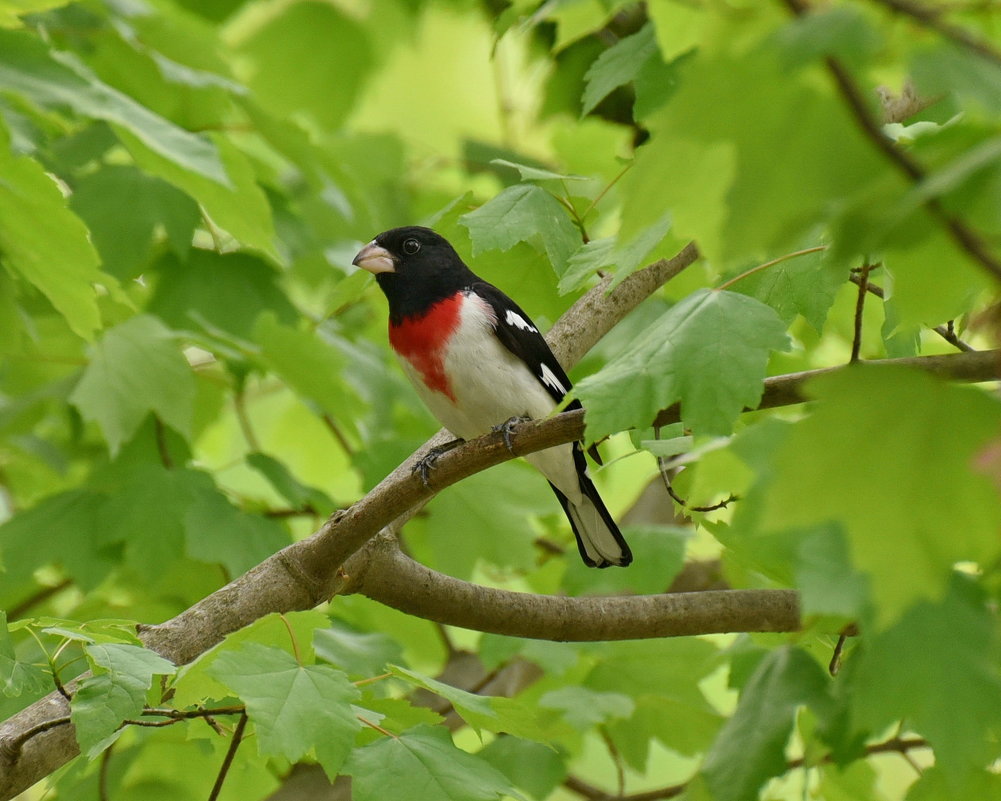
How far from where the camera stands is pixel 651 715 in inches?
145

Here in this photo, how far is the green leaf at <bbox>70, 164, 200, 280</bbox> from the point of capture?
3848mm

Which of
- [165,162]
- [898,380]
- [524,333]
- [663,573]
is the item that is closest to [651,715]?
[663,573]

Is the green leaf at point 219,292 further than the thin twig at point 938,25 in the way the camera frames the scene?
Yes

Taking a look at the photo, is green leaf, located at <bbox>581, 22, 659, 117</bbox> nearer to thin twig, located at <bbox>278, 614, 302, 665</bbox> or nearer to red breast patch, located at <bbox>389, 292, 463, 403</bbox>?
red breast patch, located at <bbox>389, 292, 463, 403</bbox>

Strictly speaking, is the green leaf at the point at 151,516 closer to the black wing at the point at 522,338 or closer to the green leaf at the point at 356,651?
the green leaf at the point at 356,651

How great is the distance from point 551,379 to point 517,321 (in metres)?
0.23

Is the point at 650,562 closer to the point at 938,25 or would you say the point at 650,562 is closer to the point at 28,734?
the point at 28,734

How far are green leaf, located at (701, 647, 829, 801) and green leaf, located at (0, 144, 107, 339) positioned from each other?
5.82 feet

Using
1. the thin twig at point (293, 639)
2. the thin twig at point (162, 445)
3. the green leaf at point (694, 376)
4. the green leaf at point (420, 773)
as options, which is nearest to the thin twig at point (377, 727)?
the green leaf at point (420, 773)

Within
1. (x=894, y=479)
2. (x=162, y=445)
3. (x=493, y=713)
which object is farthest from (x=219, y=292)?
(x=894, y=479)

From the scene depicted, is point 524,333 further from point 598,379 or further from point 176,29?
point 598,379

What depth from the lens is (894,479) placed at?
1.22 meters

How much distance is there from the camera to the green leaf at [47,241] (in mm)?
2637

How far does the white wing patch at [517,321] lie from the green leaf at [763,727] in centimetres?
212
